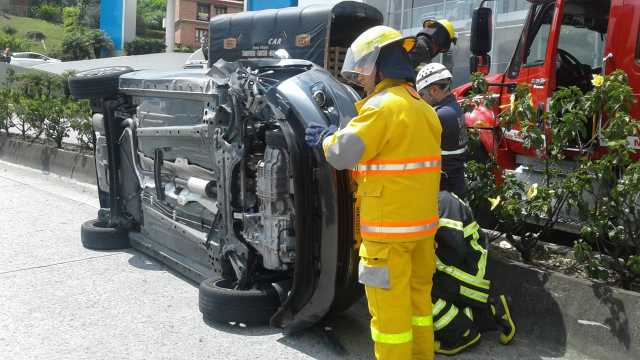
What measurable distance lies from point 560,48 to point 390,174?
14.1 ft

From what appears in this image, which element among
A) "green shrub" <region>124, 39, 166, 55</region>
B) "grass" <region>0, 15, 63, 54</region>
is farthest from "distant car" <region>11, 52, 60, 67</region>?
"grass" <region>0, 15, 63, 54</region>

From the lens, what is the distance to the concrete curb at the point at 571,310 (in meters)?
3.68

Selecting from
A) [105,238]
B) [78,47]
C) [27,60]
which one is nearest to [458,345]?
[105,238]

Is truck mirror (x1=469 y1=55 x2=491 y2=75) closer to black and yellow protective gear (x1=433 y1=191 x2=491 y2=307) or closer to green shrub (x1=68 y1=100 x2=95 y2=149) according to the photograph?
black and yellow protective gear (x1=433 y1=191 x2=491 y2=307)

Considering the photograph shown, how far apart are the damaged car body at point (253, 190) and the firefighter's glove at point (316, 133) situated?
239mm

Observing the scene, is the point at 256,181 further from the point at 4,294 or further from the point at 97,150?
the point at 97,150

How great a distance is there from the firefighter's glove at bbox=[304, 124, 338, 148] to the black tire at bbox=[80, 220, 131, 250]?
307 cm

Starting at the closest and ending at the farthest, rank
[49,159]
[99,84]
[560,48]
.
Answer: [99,84] → [560,48] → [49,159]

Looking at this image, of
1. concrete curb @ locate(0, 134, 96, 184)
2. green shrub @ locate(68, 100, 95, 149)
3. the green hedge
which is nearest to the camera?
concrete curb @ locate(0, 134, 96, 184)

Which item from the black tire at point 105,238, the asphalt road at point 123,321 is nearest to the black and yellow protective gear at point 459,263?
the asphalt road at point 123,321

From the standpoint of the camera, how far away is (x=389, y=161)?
10.6ft

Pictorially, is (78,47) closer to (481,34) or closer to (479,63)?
(479,63)

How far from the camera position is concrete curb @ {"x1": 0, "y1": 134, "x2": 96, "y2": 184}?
30.4 ft

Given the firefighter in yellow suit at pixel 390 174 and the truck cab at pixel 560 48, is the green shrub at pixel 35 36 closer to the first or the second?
the truck cab at pixel 560 48
